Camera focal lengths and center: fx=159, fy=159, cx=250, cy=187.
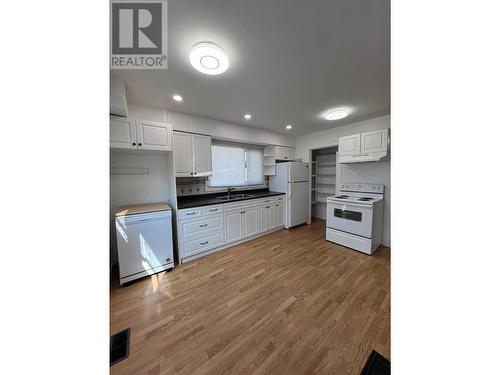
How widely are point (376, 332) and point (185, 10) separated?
2.76 meters

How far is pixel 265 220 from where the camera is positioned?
3.27m

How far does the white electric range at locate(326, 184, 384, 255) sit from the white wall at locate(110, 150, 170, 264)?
292 cm

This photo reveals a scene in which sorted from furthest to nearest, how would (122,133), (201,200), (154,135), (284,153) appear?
(284,153) → (201,200) → (154,135) → (122,133)

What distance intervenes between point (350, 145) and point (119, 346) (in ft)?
12.6

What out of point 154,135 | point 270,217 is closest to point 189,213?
point 154,135

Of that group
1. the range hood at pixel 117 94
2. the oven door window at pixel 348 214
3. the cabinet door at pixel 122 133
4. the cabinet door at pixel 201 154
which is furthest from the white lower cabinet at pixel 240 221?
the range hood at pixel 117 94

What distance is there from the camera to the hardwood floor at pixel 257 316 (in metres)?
1.12

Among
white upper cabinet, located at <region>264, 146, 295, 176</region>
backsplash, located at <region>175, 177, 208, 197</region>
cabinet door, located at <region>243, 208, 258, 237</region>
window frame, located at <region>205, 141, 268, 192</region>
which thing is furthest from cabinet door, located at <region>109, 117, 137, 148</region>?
white upper cabinet, located at <region>264, 146, 295, 176</region>

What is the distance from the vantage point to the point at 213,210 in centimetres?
256

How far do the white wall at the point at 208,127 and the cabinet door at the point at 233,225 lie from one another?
4.75 ft

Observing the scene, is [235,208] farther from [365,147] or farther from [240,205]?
[365,147]

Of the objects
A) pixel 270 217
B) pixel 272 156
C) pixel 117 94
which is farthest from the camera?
pixel 272 156

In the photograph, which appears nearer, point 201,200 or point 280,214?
point 201,200
